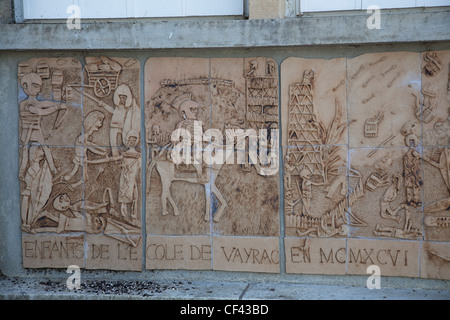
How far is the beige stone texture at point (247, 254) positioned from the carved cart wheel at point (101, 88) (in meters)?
2.01

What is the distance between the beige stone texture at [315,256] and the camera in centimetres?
593

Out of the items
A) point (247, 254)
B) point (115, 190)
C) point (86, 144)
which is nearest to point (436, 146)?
point (247, 254)

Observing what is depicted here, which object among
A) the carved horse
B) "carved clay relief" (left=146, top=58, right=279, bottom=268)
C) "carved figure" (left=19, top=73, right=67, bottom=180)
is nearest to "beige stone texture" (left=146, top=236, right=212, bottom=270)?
"carved clay relief" (left=146, top=58, right=279, bottom=268)

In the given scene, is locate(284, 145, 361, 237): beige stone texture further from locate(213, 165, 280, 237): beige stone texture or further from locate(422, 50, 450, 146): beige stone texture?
locate(422, 50, 450, 146): beige stone texture

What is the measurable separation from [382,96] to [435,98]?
517 mm

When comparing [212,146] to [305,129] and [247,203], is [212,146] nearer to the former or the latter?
[247,203]

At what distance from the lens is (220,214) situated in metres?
6.12

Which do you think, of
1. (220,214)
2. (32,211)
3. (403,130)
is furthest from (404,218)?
(32,211)

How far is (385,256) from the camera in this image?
5820 mm

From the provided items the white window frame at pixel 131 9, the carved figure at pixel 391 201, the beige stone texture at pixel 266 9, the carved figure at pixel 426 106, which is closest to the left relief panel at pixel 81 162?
the white window frame at pixel 131 9

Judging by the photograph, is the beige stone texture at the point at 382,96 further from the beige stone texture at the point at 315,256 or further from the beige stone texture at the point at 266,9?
the beige stone texture at the point at 315,256

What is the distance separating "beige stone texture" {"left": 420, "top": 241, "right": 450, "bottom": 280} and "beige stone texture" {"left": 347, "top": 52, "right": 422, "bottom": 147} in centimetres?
106

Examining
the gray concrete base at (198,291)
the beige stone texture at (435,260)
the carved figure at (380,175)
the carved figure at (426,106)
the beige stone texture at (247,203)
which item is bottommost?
the gray concrete base at (198,291)

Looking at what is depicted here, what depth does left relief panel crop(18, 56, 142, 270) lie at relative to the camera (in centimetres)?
623
